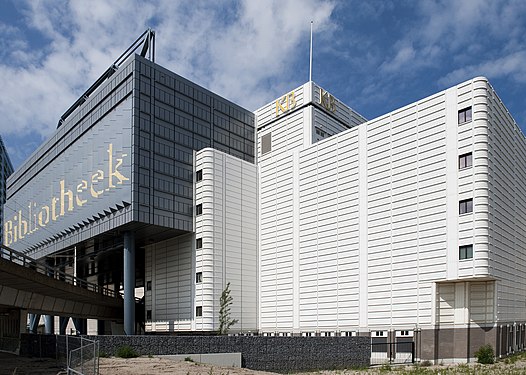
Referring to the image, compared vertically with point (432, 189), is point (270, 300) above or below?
below

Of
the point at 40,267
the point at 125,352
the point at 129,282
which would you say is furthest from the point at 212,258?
the point at 125,352

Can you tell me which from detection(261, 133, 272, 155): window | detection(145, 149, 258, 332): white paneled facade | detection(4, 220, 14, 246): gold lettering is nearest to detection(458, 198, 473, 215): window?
detection(145, 149, 258, 332): white paneled facade

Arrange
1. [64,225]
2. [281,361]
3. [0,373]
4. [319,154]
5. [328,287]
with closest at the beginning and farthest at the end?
[0,373] < [281,361] < [328,287] < [319,154] < [64,225]

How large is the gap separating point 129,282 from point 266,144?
2031 centimetres

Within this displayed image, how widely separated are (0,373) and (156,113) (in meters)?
28.8

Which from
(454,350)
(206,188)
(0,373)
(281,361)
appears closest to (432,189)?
(454,350)

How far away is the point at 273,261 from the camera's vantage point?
52906 mm

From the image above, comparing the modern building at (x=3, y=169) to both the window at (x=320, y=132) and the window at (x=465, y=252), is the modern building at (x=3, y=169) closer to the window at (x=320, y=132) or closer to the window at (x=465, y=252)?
the window at (x=320, y=132)

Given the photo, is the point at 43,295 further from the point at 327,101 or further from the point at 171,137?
the point at 327,101

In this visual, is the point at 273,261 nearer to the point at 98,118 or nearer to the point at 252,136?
the point at 252,136

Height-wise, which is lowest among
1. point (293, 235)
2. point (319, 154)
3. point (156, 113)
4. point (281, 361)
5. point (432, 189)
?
point (281, 361)

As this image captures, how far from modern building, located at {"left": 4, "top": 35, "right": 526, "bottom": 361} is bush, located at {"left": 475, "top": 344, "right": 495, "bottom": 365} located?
100cm

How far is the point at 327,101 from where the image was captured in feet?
190

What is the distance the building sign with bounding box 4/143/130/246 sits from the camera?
50.3 meters
